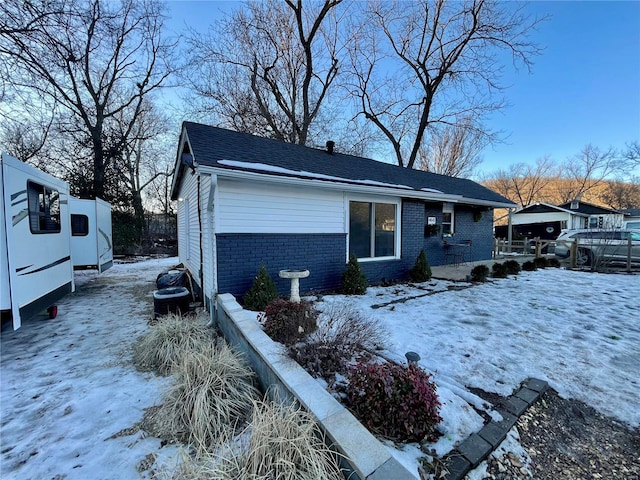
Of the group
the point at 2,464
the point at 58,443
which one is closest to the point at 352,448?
the point at 58,443

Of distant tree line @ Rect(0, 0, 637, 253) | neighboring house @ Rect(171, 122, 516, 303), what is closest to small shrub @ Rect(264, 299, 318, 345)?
neighboring house @ Rect(171, 122, 516, 303)

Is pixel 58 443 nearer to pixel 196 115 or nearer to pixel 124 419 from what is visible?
pixel 124 419

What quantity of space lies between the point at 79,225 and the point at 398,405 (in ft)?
31.8

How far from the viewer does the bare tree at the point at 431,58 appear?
12.8 meters

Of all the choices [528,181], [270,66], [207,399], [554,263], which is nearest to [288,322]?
[207,399]

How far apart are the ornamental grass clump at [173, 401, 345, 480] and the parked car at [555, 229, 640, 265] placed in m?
13.5

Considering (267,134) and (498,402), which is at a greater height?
(267,134)

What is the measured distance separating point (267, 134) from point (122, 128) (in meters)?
9.58

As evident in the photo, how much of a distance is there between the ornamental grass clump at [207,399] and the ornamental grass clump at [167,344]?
1.96ft

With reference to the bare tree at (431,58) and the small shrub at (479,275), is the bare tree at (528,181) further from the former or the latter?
the small shrub at (479,275)

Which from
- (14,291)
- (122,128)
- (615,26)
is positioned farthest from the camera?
(122,128)

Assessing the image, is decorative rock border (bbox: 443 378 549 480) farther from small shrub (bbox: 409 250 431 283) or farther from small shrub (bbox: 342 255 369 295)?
small shrub (bbox: 409 250 431 283)

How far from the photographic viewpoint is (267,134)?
16016 mm

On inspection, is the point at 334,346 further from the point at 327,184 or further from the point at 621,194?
the point at 621,194
